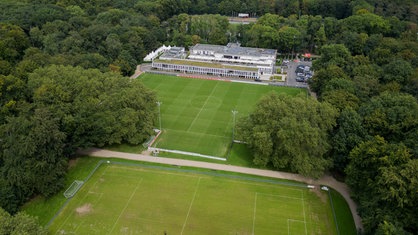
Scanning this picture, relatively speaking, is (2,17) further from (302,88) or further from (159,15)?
(302,88)

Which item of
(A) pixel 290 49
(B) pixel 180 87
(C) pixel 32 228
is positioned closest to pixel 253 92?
(B) pixel 180 87

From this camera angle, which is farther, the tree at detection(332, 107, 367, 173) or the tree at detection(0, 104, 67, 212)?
the tree at detection(332, 107, 367, 173)

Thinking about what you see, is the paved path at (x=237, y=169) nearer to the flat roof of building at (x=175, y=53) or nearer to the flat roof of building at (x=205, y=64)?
the flat roof of building at (x=205, y=64)

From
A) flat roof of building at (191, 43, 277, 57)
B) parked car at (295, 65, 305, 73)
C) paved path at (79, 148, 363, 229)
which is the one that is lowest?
paved path at (79, 148, 363, 229)

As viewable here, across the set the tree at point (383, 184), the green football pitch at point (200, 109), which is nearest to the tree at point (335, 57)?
the green football pitch at point (200, 109)

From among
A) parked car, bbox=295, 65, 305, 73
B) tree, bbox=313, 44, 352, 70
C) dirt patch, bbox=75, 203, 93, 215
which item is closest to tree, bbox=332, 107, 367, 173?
tree, bbox=313, 44, 352, 70

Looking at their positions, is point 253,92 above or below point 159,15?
below

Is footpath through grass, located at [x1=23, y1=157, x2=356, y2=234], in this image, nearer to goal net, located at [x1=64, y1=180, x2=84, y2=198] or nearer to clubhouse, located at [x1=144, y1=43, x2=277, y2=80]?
goal net, located at [x1=64, y1=180, x2=84, y2=198]

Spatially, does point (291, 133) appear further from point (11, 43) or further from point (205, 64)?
point (11, 43)
